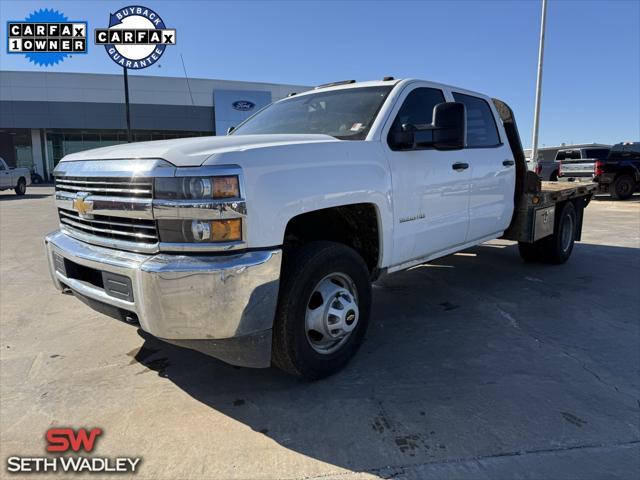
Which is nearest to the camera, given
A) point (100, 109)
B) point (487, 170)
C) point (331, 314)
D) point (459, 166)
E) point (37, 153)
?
point (331, 314)

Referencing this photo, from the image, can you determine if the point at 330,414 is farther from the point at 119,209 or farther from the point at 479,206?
the point at 479,206

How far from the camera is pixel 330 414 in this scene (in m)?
2.66

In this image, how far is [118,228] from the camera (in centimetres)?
263

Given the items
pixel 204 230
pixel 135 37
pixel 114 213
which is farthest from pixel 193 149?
pixel 135 37

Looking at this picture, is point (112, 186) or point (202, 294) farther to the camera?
point (112, 186)

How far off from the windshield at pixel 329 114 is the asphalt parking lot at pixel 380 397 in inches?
66.3

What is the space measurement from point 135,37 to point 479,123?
14.2 metres

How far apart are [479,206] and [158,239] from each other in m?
3.12

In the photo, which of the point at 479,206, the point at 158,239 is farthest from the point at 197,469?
the point at 479,206

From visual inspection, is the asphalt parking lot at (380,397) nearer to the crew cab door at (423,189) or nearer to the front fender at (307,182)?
the crew cab door at (423,189)

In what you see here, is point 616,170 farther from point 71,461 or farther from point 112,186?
point 71,461

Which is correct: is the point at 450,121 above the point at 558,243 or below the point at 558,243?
above

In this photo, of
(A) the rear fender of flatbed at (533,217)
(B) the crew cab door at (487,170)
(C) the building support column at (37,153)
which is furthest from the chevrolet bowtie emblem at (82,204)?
(C) the building support column at (37,153)

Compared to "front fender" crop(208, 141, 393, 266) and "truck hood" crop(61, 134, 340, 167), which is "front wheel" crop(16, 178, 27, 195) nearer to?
"truck hood" crop(61, 134, 340, 167)
